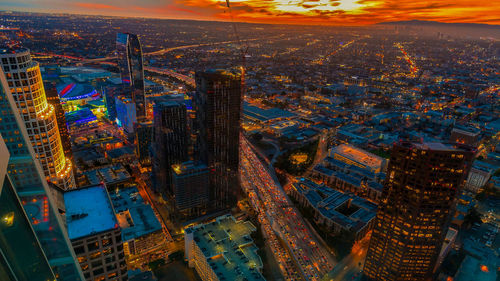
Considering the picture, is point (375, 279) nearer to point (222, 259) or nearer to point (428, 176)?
point (428, 176)

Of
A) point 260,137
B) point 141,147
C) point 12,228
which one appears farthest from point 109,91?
point 12,228

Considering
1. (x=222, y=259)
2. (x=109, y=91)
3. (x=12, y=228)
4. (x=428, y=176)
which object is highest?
(x=12, y=228)

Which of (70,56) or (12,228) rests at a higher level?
(12,228)

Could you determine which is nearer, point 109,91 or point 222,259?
point 222,259

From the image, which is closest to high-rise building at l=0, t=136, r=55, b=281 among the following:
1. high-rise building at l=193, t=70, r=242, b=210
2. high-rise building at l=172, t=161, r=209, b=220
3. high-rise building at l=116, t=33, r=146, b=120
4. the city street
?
the city street

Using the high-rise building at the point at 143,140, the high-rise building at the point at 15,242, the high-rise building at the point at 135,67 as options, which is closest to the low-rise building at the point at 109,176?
the high-rise building at the point at 143,140

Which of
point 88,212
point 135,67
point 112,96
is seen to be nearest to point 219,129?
point 88,212
